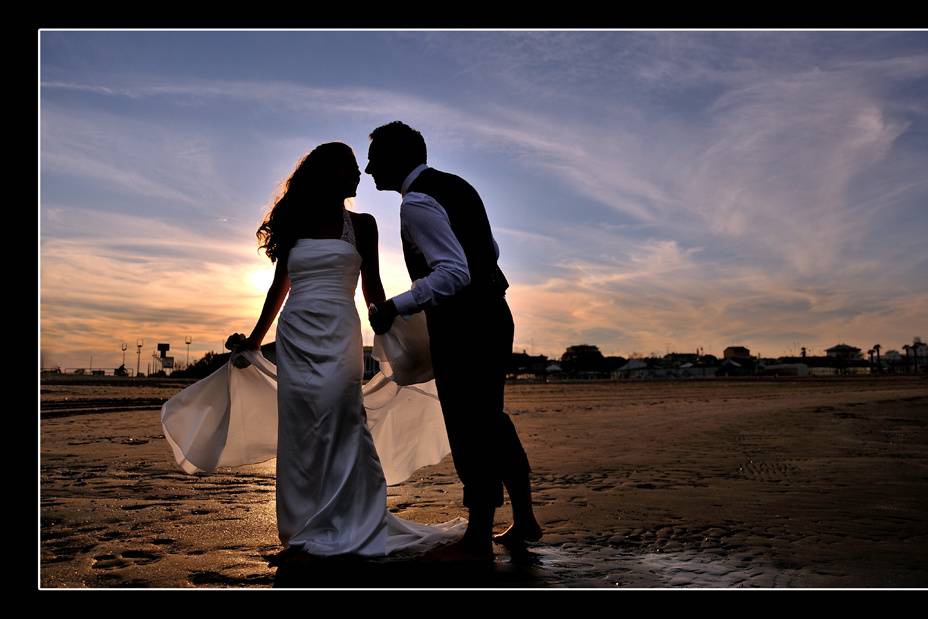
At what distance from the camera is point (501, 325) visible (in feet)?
11.9

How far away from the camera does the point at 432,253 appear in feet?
11.2

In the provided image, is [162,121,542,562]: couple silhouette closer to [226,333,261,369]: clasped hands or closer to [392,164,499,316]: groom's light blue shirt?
[392,164,499,316]: groom's light blue shirt

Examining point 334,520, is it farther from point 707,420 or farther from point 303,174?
point 707,420

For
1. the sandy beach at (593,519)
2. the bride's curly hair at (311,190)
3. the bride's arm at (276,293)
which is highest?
the bride's curly hair at (311,190)

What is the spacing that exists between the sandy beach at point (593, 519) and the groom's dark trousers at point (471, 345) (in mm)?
477

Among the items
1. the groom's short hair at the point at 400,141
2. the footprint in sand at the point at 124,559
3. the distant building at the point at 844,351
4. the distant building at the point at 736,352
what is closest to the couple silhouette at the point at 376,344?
the groom's short hair at the point at 400,141

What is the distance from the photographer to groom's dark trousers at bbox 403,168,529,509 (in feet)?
11.6

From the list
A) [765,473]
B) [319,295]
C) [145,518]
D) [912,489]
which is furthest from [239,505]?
[912,489]

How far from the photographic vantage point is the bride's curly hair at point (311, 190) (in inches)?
153

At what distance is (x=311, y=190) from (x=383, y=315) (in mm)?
945

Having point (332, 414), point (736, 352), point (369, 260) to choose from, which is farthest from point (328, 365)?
point (736, 352)

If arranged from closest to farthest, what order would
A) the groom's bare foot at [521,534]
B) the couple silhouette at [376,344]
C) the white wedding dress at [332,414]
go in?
1. the couple silhouette at [376,344]
2. the white wedding dress at [332,414]
3. the groom's bare foot at [521,534]

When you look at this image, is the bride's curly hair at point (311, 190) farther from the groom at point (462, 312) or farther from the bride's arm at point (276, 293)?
the groom at point (462, 312)

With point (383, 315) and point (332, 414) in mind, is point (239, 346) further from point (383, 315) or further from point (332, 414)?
point (383, 315)
